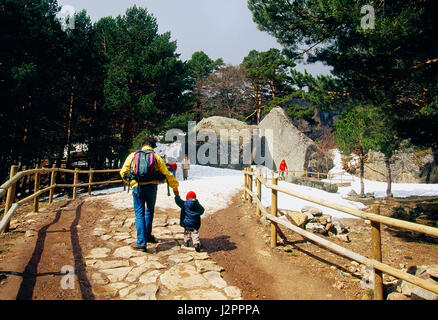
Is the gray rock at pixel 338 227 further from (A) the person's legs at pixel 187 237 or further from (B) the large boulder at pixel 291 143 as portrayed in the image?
(B) the large boulder at pixel 291 143

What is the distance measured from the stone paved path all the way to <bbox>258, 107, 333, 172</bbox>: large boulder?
2448 centimetres

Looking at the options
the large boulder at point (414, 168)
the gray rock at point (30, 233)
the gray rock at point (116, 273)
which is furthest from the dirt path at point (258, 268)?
the large boulder at point (414, 168)

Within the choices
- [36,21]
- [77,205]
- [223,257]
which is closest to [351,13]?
[223,257]

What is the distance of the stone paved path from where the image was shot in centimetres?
277

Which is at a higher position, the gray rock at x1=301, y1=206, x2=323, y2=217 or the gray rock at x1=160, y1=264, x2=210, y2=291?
the gray rock at x1=160, y1=264, x2=210, y2=291

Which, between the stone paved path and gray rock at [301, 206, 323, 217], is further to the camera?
gray rock at [301, 206, 323, 217]

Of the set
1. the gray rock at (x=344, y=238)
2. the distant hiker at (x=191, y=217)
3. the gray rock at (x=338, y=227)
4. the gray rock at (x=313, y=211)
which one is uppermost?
the distant hiker at (x=191, y=217)

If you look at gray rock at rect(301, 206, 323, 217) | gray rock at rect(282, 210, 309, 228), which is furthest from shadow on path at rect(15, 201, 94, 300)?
gray rock at rect(301, 206, 323, 217)

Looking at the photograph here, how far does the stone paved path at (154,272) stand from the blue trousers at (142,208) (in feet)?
0.94

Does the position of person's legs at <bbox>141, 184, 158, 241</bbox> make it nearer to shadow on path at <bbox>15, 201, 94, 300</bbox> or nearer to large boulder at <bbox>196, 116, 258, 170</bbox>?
shadow on path at <bbox>15, 201, 94, 300</bbox>

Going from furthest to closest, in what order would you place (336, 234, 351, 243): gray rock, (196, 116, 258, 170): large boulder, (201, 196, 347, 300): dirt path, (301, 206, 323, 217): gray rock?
(196, 116, 258, 170): large boulder → (301, 206, 323, 217): gray rock → (336, 234, 351, 243): gray rock → (201, 196, 347, 300): dirt path

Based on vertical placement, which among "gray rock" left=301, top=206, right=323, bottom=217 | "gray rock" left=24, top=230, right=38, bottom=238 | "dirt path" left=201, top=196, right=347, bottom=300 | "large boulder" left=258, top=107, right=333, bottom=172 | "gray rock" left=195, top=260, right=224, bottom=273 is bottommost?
"gray rock" left=301, top=206, right=323, bottom=217

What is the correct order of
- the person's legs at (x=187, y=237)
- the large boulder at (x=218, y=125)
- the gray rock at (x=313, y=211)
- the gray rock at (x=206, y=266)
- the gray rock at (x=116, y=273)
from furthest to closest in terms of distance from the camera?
the large boulder at (x=218, y=125)
the gray rock at (x=313, y=211)
the person's legs at (x=187, y=237)
the gray rock at (x=206, y=266)
the gray rock at (x=116, y=273)

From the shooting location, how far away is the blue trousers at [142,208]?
3.87m
